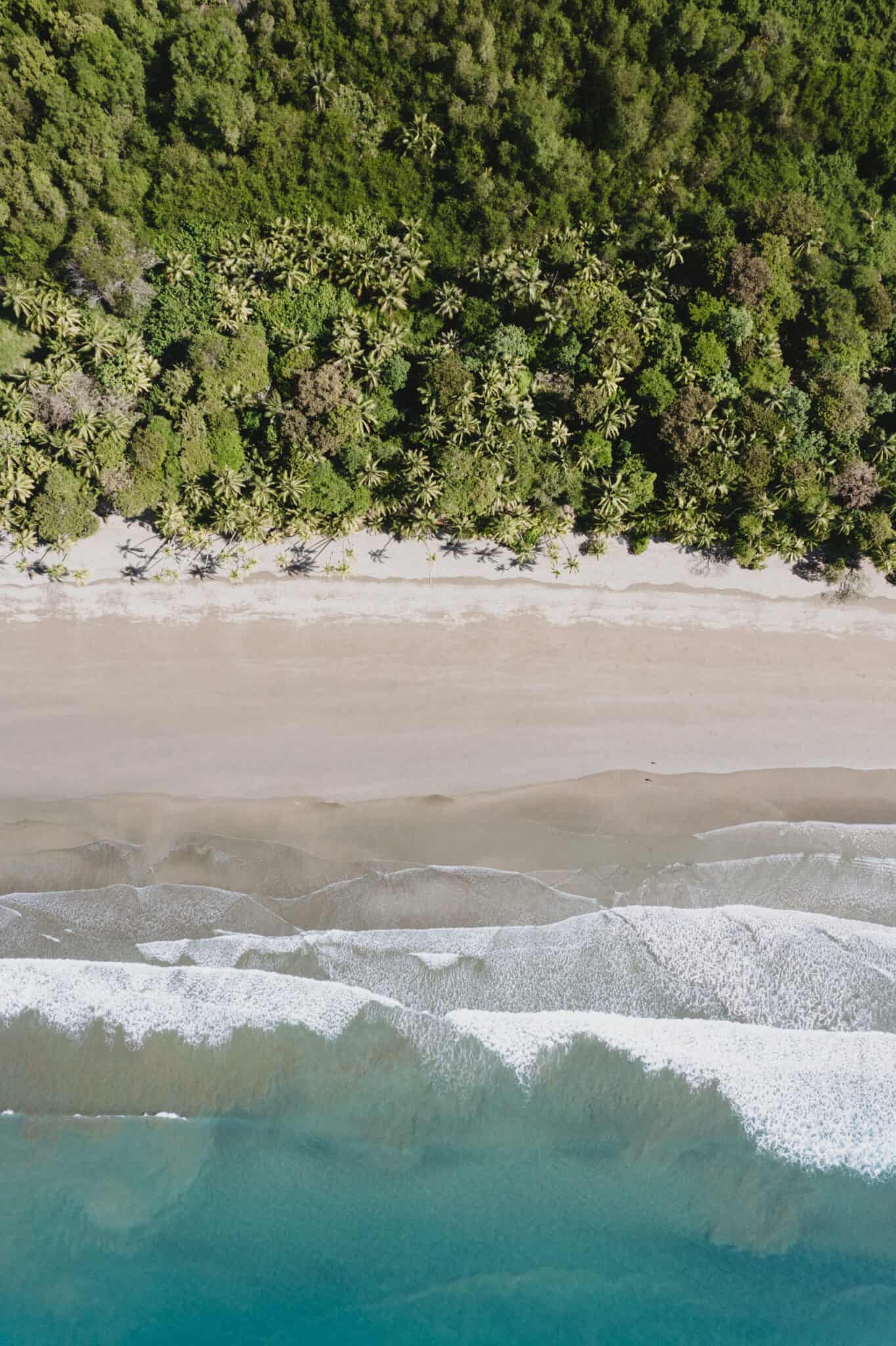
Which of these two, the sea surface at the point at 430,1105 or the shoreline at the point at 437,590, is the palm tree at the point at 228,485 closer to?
the shoreline at the point at 437,590

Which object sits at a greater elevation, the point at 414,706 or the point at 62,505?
the point at 62,505

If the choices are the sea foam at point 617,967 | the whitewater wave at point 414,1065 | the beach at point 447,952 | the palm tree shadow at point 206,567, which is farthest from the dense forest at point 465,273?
the whitewater wave at point 414,1065

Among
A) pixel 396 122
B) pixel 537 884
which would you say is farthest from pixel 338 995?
pixel 396 122

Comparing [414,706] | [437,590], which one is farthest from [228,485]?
[414,706]

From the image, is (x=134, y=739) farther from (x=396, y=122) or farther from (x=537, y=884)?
(x=396, y=122)

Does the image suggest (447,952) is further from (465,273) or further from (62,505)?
(465,273)

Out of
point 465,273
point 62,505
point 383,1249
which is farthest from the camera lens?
point 383,1249
